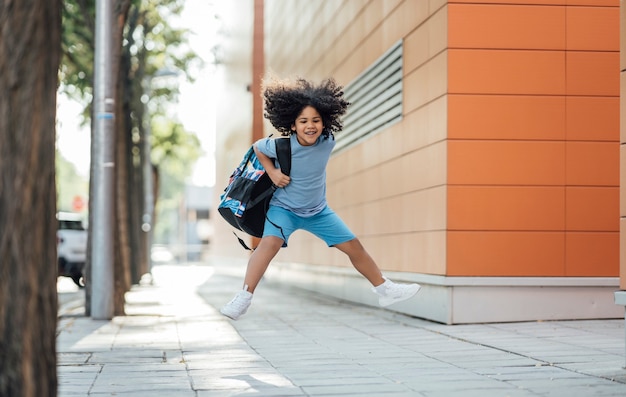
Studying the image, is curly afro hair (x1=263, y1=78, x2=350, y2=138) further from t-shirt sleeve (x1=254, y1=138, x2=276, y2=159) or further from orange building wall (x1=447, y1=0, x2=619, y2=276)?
orange building wall (x1=447, y1=0, x2=619, y2=276)

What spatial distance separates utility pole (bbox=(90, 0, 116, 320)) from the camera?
12195 mm

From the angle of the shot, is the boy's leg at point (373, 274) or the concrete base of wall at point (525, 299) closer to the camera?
the boy's leg at point (373, 274)

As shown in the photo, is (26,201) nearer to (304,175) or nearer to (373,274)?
(304,175)

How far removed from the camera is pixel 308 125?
741cm

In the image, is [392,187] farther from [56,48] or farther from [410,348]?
[56,48]

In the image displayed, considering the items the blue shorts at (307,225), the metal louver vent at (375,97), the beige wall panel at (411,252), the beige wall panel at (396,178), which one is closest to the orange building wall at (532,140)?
the beige wall panel at (411,252)

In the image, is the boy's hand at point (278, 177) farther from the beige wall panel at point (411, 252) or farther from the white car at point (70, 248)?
the white car at point (70, 248)

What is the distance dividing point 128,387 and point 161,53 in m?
20.4

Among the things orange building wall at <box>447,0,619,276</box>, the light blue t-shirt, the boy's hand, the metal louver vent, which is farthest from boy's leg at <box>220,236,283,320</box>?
the metal louver vent

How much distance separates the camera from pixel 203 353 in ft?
26.6

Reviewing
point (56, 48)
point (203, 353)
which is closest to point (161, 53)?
point (203, 353)

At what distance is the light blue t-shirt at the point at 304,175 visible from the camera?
7508mm

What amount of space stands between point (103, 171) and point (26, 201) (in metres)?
8.62

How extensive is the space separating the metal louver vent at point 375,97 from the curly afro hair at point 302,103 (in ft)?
15.9
